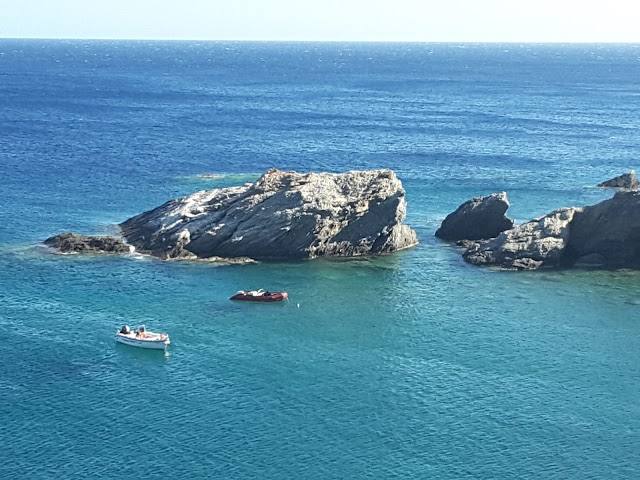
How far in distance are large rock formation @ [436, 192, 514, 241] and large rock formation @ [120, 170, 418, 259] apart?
8.64m

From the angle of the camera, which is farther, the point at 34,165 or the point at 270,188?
the point at 34,165

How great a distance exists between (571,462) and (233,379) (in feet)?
92.0

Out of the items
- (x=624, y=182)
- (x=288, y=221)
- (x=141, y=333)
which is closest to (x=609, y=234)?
(x=288, y=221)

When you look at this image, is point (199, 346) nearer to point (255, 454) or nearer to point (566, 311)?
point (255, 454)

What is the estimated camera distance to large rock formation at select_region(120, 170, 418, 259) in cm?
10581

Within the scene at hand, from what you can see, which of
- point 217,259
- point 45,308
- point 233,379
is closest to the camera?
point 233,379

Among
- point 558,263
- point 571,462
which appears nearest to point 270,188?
point 558,263

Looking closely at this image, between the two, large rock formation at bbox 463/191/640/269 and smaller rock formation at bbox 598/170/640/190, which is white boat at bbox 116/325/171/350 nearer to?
large rock formation at bbox 463/191/640/269

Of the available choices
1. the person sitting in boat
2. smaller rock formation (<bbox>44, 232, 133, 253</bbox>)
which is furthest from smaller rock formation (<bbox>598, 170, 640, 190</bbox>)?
the person sitting in boat

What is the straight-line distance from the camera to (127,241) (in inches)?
4390

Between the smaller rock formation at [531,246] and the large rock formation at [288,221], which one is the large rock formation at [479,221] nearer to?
the smaller rock formation at [531,246]

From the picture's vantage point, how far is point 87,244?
10906 cm

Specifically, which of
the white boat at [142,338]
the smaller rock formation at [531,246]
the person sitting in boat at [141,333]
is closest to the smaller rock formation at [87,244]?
the white boat at [142,338]

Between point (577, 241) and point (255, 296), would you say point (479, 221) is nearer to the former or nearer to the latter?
point (577, 241)
